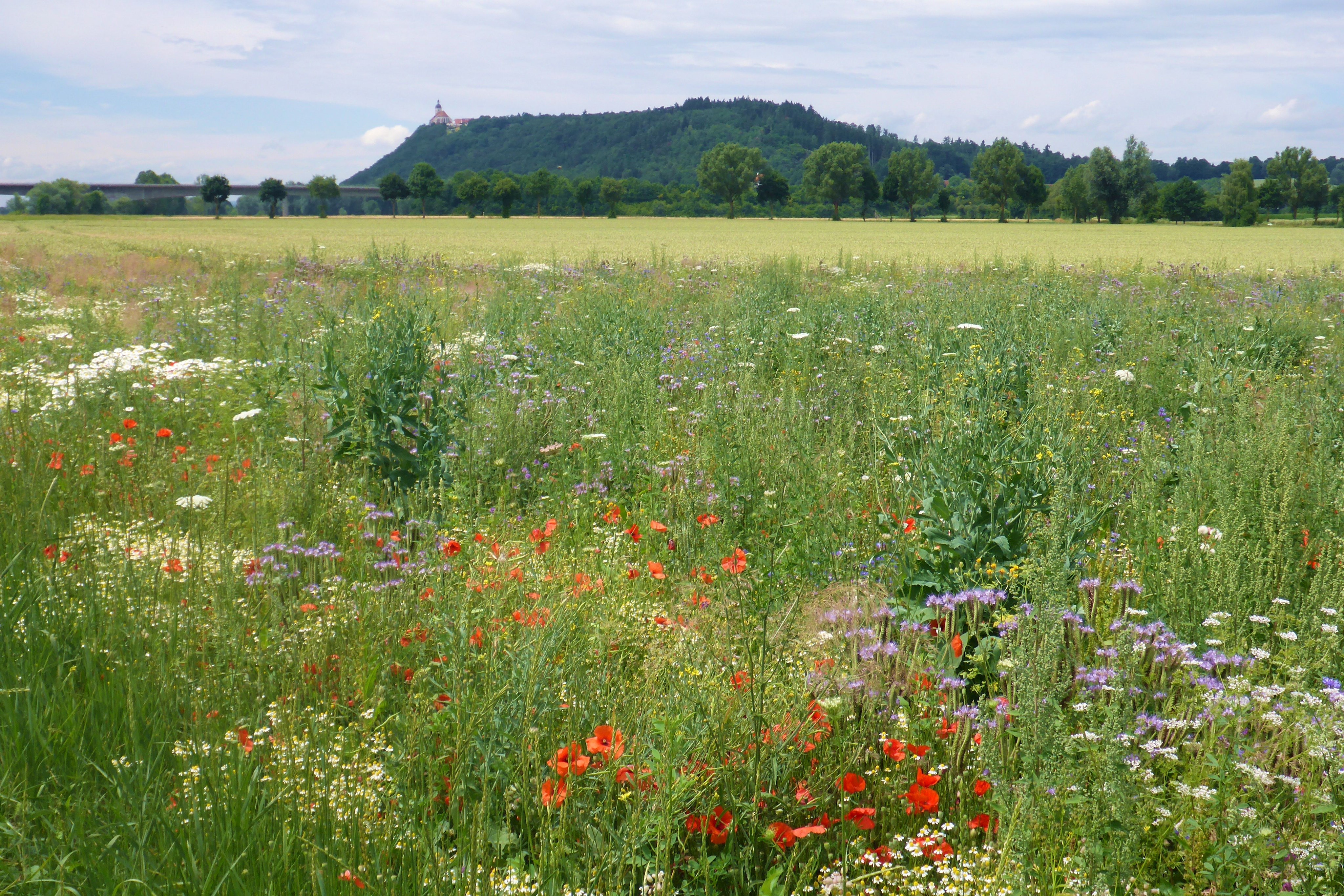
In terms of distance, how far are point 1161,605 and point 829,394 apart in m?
3.85

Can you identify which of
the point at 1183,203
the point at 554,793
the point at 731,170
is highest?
the point at 731,170

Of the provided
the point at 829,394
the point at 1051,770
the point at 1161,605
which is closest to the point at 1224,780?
the point at 1051,770

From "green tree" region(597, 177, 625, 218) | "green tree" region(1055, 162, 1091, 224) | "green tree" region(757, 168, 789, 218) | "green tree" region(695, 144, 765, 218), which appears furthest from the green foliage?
"green tree" region(695, 144, 765, 218)

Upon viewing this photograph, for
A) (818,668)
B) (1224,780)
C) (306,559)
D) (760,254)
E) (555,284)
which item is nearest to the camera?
(1224,780)

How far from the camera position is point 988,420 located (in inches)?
149

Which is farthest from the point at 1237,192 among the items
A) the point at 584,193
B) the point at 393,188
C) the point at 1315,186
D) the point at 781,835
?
the point at 781,835

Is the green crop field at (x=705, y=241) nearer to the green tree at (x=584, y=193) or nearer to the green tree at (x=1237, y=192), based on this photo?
the green tree at (x=1237, y=192)

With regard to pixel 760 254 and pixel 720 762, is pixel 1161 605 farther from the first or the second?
pixel 760 254

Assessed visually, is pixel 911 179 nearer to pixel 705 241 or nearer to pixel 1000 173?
pixel 1000 173

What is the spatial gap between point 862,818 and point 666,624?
122 cm

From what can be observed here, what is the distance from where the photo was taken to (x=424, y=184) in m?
102

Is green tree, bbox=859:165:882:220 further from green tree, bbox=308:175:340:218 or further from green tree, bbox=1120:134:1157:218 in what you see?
green tree, bbox=308:175:340:218

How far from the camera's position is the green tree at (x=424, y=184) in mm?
101438

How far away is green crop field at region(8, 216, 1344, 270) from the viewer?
74.3 feet
